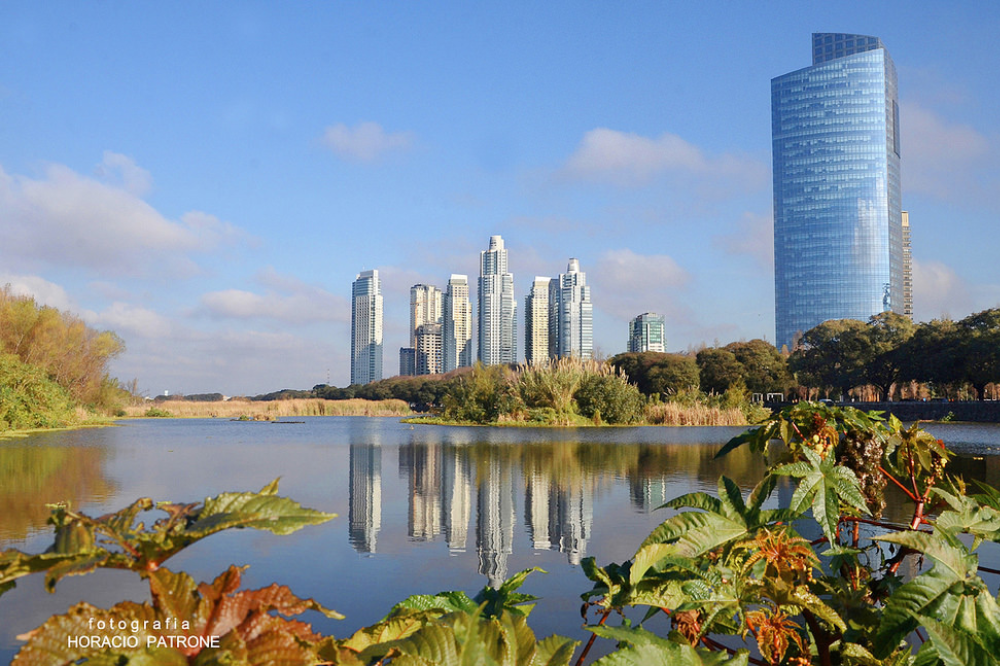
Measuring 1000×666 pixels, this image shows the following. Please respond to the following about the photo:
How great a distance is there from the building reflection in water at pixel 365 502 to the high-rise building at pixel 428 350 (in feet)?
191

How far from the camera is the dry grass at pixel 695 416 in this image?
20.3m

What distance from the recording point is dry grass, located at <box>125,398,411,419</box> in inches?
1171

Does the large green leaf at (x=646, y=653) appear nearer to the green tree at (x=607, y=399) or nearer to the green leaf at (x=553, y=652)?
the green leaf at (x=553, y=652)

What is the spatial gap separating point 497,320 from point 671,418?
52.8 m

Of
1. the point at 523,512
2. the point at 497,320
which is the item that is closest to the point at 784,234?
the point at 497,320

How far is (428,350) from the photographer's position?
68.6 m

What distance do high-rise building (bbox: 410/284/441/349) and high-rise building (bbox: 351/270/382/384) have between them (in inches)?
148

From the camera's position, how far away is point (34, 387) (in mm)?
17375

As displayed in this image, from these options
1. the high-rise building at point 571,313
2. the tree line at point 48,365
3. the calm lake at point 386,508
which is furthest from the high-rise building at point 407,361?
the calm lake at point 386,508

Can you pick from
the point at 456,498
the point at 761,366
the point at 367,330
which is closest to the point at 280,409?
the point at 761,366

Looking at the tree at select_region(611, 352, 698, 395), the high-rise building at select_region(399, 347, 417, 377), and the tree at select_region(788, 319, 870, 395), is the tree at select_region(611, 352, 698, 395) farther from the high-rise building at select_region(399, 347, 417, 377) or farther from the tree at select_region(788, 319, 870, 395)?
the high-rise building at select_region(399, 347, 417, 377)

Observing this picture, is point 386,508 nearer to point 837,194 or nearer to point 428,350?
point 428,350

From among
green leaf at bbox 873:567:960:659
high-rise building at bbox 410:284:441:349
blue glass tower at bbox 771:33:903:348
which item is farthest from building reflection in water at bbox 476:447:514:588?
blue glass tower at bbox 771:33:903:348

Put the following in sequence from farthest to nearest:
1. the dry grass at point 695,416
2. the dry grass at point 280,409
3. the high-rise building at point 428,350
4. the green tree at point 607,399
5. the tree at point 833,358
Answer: the high-rise building at point 428,350 → the tree at point 833,358 → the dry grass at point 280,409 → the dry grass at point 695,416 → the green tree at point 607,399
